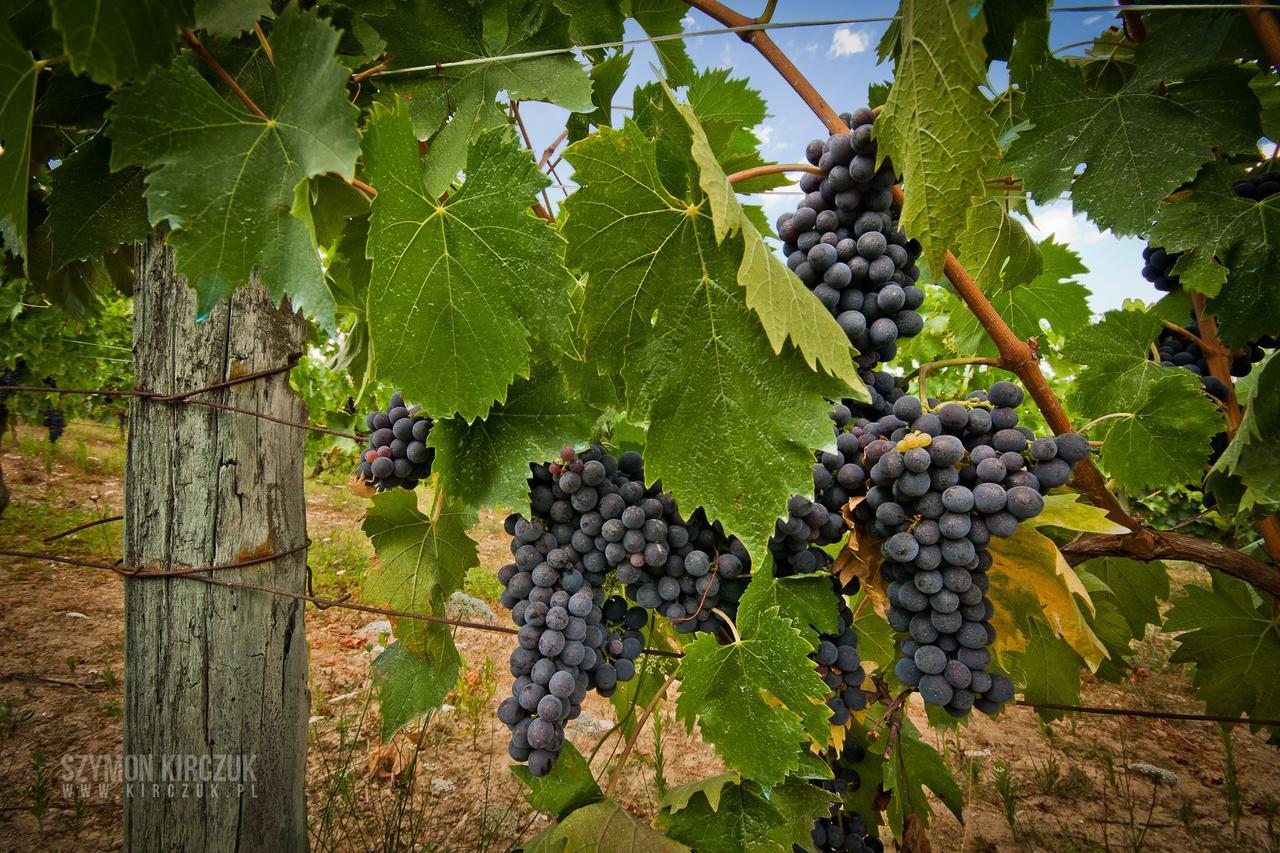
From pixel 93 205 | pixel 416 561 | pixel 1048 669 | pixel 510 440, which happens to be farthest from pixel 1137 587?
pixel 93 205

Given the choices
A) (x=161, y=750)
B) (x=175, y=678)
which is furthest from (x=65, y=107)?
(x=161, y=750)

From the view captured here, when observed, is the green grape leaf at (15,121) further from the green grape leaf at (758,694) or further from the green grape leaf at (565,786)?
the green grape leaf at (565,786)

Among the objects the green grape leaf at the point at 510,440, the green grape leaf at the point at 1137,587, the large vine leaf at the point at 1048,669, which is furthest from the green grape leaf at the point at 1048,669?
the green grape leaf at the point at 510,440

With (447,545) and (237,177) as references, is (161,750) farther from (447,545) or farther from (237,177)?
(237,177)

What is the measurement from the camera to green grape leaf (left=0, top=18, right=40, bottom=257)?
71 centimetres

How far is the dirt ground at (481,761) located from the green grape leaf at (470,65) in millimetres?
1468

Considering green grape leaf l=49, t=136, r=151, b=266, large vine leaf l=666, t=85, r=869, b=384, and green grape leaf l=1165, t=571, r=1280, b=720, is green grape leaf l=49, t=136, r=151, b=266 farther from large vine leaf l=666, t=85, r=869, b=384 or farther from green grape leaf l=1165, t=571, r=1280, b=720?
green grape leaf l=1165, t=571, r=1280, b=720

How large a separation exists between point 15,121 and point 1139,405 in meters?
2.10

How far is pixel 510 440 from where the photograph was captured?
3.56 ft

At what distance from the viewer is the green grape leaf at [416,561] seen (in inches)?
52.6

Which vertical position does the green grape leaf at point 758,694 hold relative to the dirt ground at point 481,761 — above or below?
above

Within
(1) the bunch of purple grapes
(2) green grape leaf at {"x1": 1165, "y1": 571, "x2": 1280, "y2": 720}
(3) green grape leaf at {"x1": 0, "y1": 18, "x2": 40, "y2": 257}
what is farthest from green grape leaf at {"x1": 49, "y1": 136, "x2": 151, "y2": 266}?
(2) green grape leaf at {"x1": 1165, "y1": 571, "x2": 1280, "y2": 720}

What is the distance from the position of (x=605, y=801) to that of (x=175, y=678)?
912 mm

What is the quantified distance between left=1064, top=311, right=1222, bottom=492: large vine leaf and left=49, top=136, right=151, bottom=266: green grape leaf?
1878 mm
